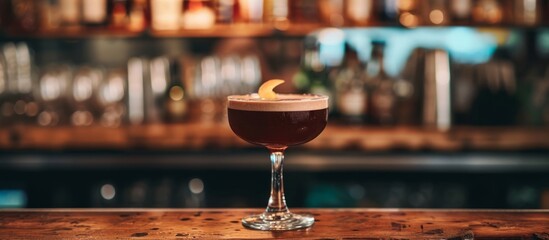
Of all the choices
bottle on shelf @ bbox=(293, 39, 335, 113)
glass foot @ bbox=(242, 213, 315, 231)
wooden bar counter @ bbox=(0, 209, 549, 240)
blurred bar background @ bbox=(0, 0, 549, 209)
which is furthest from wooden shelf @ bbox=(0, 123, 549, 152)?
glass foot @ bbox=(242, 213, 315, 231)

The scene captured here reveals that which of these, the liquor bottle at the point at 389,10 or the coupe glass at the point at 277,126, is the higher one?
the liquor bottle at the point at 389,10

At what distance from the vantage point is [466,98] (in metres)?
3.30

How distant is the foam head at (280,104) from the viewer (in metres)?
1.21

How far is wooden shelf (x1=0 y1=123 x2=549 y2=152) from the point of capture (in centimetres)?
302

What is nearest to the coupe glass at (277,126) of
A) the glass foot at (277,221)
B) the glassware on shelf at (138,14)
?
the glass foot at (277,221)

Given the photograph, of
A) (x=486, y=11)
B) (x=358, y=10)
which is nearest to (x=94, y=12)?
(x=358, y=10)

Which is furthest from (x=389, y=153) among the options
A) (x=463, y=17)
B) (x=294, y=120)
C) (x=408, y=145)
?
(x=294, y=120)

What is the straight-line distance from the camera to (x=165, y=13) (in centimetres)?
325

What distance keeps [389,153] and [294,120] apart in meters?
1.91

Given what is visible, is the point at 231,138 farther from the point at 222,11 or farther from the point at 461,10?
the point at 461,10

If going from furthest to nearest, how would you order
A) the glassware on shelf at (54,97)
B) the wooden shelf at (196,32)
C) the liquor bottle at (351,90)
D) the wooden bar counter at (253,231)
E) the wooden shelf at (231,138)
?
1. the glassware on shelf at (54,97)
2. the liquor bottle at (351,90)
3. the wooden shelf at (196,32)
4. the wooden shelf at (231,138)
5. the wooden bar counter at (253,231)

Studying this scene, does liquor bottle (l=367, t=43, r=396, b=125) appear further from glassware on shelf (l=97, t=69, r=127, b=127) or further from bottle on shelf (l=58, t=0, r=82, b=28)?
bottle on shelf (l=58, t=0, r=82, b=28)

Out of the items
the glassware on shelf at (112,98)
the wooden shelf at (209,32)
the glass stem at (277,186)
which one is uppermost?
the wooden shelf at (209,32)

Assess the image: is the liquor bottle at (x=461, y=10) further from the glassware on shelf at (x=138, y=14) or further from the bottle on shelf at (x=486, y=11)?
the glassware on shelf at (x=138, y=14)
